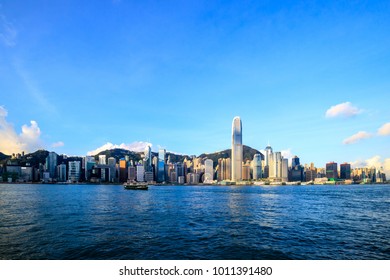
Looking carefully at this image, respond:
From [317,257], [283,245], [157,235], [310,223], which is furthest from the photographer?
[310,223]

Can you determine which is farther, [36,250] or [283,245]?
[283,245]

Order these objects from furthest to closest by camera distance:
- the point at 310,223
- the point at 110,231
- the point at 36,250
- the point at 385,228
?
the point at 310,223
the point at 385,228
the point at 110,231
the point at 36,250

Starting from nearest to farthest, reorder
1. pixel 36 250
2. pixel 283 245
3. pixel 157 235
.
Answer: pixel 36 250, pixel 283 245, pixel 157 235
